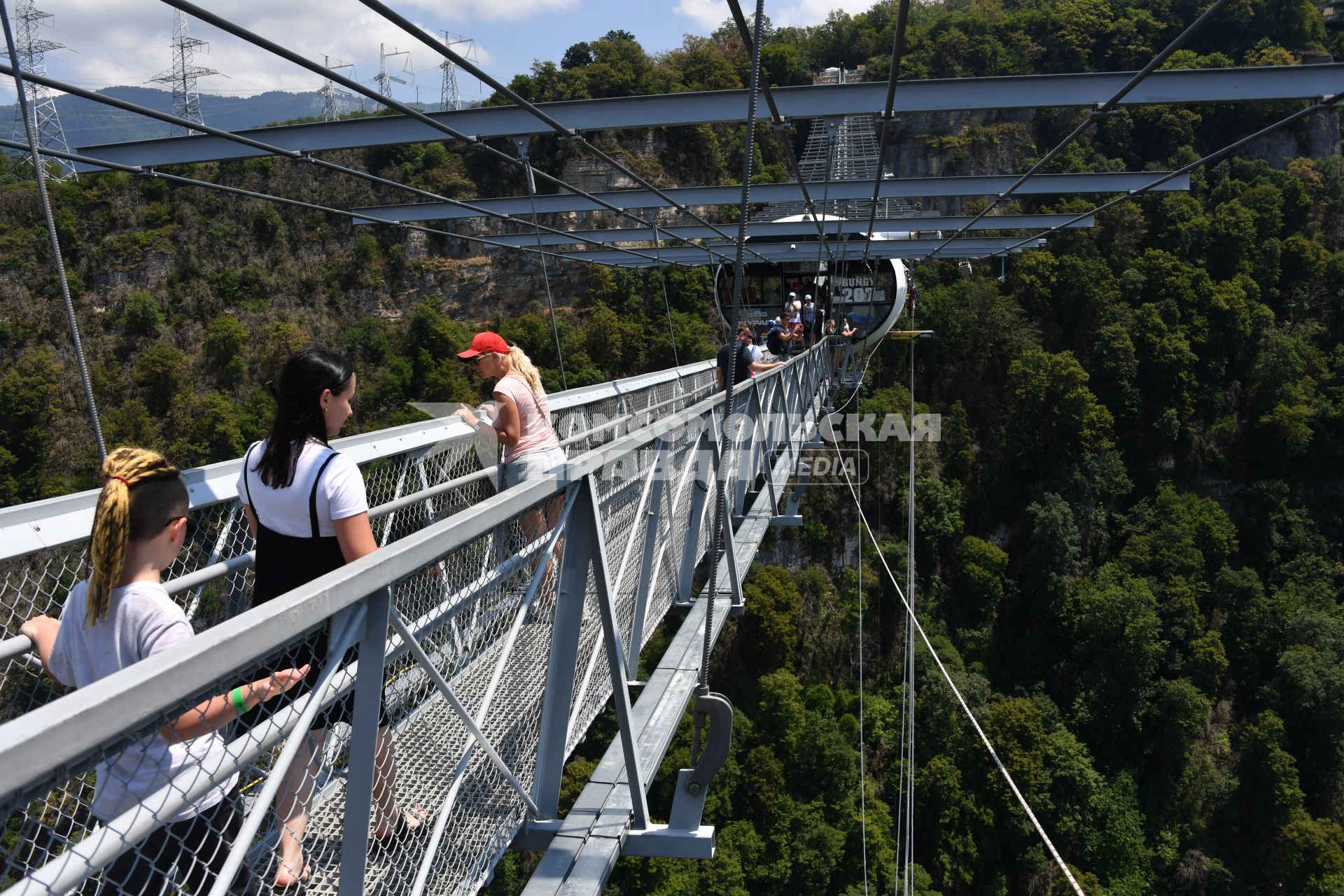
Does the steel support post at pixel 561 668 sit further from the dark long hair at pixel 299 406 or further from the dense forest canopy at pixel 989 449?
the dense forest canopy at pixel 989 449

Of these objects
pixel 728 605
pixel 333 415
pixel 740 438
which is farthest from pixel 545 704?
pixel 740 438

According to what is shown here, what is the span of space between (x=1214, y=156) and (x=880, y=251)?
296 inches

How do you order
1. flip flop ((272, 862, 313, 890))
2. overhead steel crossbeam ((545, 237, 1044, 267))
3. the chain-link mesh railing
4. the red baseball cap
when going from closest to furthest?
the chain-link mesh railing, flip flop ((272, 862, 313, 890)), the red baseball cap, overhead steel crossbeam ((545, 237, 1044, 267))

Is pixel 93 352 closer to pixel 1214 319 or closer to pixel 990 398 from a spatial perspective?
pixel 990 398

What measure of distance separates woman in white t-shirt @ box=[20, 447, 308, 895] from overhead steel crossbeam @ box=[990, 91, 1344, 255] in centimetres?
415

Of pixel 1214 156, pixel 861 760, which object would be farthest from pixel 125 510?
pixel 861 760

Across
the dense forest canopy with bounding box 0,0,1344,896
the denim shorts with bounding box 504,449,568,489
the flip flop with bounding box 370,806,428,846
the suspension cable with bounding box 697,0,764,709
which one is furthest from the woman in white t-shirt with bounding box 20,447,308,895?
the dense forest canopy with bounding box 0,0,1344,896

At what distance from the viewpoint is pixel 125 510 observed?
1177mm

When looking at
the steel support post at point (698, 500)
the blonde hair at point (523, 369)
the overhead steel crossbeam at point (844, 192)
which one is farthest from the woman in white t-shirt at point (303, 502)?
the overhead steel crossbeam at point (844, 192)

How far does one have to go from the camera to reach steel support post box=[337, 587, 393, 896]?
1.11 m

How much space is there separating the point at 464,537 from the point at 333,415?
70cm

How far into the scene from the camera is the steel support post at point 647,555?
2836mm

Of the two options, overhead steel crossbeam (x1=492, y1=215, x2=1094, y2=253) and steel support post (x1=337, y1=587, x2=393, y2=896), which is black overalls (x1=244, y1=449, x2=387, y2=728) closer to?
steel support post (x1=337, y1=587, x2=393, y2=896)

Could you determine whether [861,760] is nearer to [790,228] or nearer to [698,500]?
[790,228]
